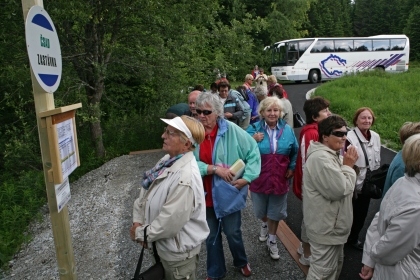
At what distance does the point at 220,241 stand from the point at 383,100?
12.5 metres

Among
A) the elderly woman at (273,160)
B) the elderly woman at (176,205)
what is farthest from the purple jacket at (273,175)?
the elderly woman at (176,205)

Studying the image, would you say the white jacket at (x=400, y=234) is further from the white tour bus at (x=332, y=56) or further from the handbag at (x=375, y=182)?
the white tour bus at (x=332, y=56)

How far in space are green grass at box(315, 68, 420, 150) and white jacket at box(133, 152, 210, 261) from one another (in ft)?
23.4

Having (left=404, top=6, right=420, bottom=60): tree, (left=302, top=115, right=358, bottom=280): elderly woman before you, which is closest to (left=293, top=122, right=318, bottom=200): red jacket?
(left=302, top=115, right=358, bottom=280): elderly woman

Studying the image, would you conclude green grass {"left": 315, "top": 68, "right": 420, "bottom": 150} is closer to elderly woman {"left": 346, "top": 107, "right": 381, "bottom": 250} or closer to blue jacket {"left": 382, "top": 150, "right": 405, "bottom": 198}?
elderly woman {"left": 346, "top": 107, "right": 381, "bottom": 250}

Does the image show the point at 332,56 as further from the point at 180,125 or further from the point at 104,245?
the point at 180,125

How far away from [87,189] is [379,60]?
25256mm

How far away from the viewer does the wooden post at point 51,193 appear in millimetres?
2178

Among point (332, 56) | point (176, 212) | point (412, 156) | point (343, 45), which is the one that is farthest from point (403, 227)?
point (343, 45)

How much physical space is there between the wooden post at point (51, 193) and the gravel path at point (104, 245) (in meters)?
1.41

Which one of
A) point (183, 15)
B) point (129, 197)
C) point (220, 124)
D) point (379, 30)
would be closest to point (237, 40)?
point (183, 15)

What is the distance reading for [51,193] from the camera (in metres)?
2.23

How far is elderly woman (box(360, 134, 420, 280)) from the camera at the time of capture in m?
1.85

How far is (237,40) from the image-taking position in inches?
317
